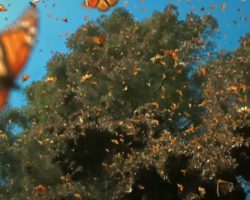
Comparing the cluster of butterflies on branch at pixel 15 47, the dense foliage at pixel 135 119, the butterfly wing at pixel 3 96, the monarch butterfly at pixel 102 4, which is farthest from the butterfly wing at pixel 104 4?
the dense foliage at pixel 135 119

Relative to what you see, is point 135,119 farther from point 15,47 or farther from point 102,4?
point 15,47

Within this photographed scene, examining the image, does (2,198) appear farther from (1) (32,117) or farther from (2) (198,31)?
(2) (198,31)

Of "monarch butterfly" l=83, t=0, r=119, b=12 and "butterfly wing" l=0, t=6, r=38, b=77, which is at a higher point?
"monarch butterfly" l=83, t=0, r=119, b=12

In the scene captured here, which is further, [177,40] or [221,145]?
[177,40]

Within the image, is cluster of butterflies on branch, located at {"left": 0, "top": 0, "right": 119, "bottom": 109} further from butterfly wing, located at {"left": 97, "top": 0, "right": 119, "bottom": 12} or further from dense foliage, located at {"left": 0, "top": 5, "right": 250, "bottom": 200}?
dense foliage, located at {"left": 0, "top": 5, "right": 250, "bottom": 200}

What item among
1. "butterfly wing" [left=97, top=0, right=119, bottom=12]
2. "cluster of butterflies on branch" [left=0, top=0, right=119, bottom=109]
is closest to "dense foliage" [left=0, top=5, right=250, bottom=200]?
"butterfly wing" [left=97, top=0, right=119, bottom=12]

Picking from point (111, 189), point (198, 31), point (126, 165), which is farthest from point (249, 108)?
point (198, 31)

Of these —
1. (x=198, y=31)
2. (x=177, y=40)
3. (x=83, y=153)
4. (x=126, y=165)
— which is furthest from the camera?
(x=198, y=31)
